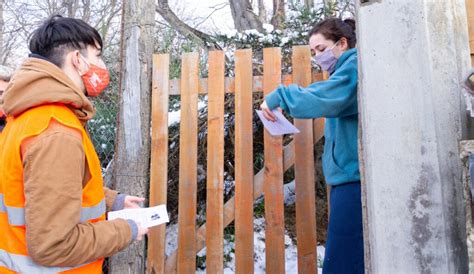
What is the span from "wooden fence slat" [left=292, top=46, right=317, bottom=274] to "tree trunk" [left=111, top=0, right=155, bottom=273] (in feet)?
3.63

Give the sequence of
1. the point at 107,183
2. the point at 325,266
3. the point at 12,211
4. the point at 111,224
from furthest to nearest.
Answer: the point at 107,183, the point at 325,266, the point at 111,224, the point at 12,211

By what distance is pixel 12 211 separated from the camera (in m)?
1.28

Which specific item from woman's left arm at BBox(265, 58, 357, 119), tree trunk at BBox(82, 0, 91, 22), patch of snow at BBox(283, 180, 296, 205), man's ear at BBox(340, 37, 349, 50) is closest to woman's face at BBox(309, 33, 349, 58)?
man's ear at BBox(340, 37, 349, 50)

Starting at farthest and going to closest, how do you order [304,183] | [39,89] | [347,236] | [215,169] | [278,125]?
1. [215,169]
2. [304,183]
3. [278,125]
4. [347,236]
5. [39,89]

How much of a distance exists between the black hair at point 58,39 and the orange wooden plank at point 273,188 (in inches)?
57.8

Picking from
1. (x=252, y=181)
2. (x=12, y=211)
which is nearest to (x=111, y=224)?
(x=12, y=211)

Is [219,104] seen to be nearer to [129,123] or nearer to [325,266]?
[129,123]

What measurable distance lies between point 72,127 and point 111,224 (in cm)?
36

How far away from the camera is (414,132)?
1.37m

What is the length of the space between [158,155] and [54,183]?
1.71 metres

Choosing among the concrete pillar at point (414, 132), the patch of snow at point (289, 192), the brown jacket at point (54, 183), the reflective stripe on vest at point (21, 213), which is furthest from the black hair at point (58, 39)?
the patch of snow at point (289, 192)

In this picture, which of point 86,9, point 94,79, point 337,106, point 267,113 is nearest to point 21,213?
point 94,79

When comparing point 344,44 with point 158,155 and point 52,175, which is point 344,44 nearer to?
point 158,155

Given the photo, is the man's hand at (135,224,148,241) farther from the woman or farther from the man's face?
the woman
